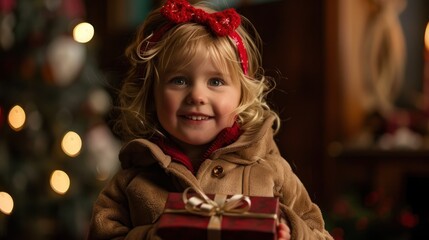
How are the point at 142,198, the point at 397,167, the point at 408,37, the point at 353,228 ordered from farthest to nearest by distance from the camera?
the point at 408,37 < the point at 397,167 < the point at 353,228 < the point at 142,198

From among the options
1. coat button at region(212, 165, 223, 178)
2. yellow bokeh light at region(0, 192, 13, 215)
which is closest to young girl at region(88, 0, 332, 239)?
coat button at region(212, 165, 223, 178)

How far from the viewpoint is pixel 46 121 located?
3.19 metres

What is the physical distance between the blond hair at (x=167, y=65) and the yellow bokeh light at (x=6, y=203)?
2.05m

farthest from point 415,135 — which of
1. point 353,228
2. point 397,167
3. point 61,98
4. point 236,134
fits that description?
point 236,134

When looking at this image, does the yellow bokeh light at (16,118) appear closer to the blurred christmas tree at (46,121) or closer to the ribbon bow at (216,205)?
the blurred christmas tree at (46,121)

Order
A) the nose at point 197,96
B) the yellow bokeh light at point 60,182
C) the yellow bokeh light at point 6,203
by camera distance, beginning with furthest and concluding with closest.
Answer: the yellow bokeh light at point 60,182, the yellow bokeh light at point 6,203, the nose at point 197,96

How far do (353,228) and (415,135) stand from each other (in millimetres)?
1004

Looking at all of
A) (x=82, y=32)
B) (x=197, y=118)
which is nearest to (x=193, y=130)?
(x=197, y=118)

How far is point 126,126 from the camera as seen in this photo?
1.18m

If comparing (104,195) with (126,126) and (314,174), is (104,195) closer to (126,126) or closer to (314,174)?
(126,126)

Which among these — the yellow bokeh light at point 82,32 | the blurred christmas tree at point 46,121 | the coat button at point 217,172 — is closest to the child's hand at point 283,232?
the coat button at point 217,172

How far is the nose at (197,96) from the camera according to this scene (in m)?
1.07

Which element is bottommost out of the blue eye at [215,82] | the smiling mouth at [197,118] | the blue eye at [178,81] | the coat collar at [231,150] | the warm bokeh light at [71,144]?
the warm bokeh light at [71,144]

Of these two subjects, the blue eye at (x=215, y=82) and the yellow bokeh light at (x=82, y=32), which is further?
the yellow bokeh light at (x=82, y=32)
